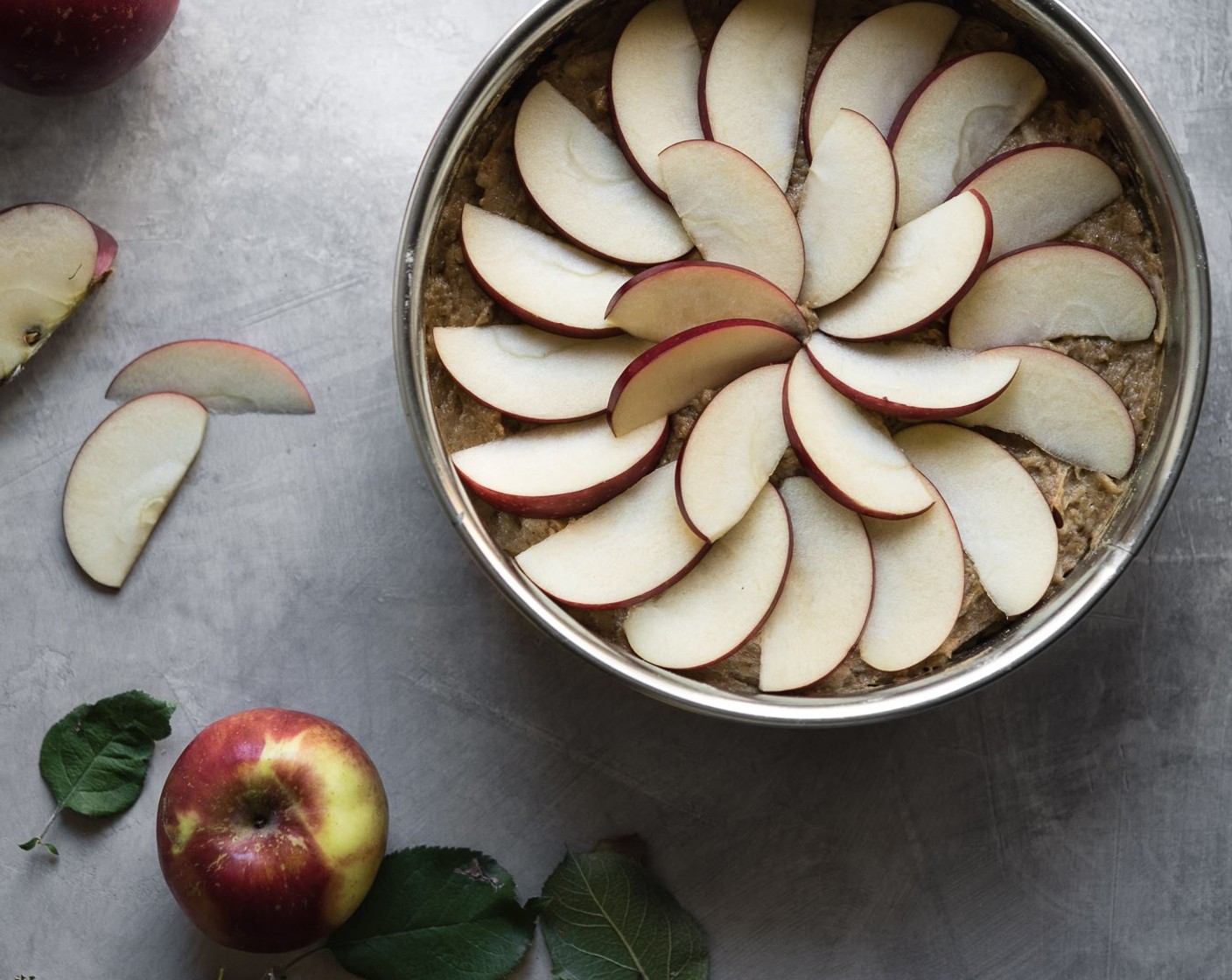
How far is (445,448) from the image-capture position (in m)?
1.50

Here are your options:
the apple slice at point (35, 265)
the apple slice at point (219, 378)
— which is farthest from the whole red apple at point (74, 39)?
the apple slice at point (219, 378)

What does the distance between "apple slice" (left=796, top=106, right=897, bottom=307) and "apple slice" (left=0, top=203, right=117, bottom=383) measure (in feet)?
3.54

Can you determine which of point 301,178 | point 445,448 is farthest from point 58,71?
point 445,448

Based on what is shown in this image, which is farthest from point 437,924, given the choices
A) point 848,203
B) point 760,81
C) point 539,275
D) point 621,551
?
point 760,81

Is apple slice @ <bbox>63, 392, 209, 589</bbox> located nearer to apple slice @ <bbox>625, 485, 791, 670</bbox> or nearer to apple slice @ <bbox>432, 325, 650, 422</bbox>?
apple slice @ <bbox>432, 325, 650, 422</bbox>

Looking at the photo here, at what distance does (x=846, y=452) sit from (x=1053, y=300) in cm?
36

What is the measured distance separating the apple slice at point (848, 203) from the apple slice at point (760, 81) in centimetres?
6

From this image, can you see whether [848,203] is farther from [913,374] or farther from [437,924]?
[437,924]

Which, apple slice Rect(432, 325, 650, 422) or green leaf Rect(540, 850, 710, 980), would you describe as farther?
green leaf Rect(540, 850, 710, 980)

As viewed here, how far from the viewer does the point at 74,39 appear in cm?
157

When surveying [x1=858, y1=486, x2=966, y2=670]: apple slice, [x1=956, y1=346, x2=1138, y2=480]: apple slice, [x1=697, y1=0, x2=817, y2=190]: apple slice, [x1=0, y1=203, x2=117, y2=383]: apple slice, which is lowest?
[x1=0, y1=203, x2=117, y2=383]: apple slice

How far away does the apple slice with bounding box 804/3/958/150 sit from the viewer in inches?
60.2

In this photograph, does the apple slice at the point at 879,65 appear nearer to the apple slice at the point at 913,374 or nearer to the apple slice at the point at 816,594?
the apple slice at the point at 913,374

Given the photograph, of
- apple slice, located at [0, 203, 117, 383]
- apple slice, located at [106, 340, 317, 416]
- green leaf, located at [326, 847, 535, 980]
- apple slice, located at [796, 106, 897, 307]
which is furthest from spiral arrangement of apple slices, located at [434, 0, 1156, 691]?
apple slice, located at [0, 203, 117, 383]
